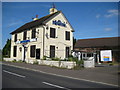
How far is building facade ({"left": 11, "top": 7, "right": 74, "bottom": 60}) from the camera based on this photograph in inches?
800

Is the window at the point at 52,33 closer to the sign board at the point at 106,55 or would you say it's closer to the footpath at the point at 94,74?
the footpath at the point at 94,74

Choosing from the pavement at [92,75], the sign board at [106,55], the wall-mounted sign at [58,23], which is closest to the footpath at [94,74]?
the pavement at [92,75]

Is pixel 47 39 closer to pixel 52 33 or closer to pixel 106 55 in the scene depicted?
pixel 52 33

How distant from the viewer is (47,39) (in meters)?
20.4

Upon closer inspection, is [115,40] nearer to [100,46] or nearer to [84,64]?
[100,46]

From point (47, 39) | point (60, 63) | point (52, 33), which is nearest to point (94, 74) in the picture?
point (60, 63)

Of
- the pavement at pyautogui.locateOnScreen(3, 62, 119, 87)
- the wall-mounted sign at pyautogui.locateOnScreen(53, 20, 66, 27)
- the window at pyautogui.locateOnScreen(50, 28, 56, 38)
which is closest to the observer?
the pavement at pyautogui.locateOnScreen(3, 62, 119, 87)

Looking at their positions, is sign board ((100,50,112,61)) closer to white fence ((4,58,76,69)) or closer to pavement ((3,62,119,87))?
pavement ((3,62,119,87))

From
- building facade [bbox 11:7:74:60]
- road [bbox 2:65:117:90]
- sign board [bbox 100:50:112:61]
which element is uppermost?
building facade [bbox 11:7:74:60]

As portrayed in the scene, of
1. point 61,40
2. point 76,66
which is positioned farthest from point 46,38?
point 76,66

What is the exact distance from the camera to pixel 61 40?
22500 millimetres

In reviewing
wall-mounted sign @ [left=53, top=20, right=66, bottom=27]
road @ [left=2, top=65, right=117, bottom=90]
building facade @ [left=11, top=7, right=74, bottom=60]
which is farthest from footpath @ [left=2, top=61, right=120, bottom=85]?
wall-mounted sign @ [left=53, top=20, right=66, bottom=27]

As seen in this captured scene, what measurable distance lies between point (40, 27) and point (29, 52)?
490 cm

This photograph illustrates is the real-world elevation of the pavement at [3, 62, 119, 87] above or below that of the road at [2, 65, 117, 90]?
below
